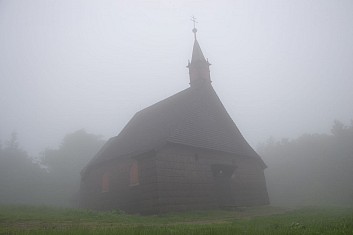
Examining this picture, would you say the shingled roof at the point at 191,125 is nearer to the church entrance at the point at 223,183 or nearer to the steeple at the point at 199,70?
the steeple at the point at 199,70

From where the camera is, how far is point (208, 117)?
83.3 ft

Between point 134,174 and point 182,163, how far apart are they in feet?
13.0

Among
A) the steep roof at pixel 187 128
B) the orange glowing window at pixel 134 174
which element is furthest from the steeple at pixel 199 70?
the orange glowing window at pixel 134 174

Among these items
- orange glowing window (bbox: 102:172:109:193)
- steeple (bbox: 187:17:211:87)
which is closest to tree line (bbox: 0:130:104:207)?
orange glowing window (bbox: 102:172:109:193)

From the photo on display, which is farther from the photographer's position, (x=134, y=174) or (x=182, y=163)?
(x=134, y=174)

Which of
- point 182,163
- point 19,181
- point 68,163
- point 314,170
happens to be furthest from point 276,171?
point 19,181

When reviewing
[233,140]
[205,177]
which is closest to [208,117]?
[233,140]

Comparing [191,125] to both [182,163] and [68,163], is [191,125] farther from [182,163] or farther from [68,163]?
[68,163]

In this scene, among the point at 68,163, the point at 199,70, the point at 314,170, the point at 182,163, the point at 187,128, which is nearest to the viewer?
the point at 182,163

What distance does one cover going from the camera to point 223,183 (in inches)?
925

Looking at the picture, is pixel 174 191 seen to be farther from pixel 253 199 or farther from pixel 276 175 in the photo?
pixel 276 175

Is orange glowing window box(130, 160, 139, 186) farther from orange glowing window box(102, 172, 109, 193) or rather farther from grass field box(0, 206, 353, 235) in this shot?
grass field box(0, 206, 353, 235)

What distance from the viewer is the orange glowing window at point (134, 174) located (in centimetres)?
2139

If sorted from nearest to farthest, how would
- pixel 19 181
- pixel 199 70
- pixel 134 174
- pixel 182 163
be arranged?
pixel 182 163
pixel 134 174
pixel 199 70
pixel 19 181
